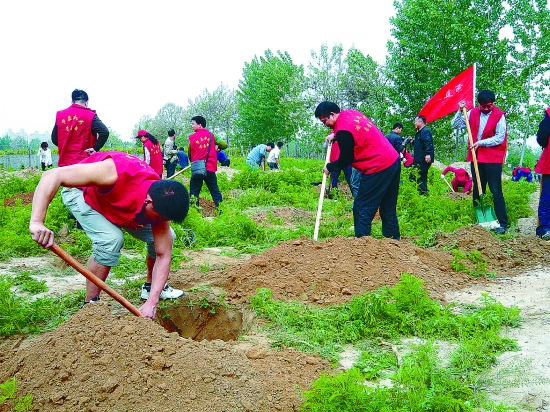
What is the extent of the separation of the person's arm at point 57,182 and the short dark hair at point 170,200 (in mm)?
368

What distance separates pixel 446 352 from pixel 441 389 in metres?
0.88

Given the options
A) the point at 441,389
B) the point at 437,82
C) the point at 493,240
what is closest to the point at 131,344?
the point at 441,389

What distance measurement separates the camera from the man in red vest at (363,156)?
5530mm

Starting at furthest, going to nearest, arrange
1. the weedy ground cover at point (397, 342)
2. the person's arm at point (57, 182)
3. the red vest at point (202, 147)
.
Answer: the red vest at point (202, 147) → the person's arm at point (57, 182) → the weedy ground cover at point (397, 342)

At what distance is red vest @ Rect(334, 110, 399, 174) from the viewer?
18.2ft

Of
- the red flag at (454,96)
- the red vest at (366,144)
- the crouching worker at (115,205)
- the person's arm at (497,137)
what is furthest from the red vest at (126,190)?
the red flag at (454,96)

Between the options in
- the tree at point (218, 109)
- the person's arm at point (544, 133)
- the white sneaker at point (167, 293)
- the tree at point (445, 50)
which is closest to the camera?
the white sneaker at point (167, 293)

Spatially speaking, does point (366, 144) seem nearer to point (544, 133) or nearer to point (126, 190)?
point (544, 133)

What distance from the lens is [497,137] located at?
6.83 metres

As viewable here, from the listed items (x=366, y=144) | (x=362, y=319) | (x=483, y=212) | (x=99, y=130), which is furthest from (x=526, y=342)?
(x=99, y=130)

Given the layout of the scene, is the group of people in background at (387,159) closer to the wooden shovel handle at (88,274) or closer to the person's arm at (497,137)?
the person's arm at (497,137)

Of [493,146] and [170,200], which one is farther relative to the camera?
[493,146]

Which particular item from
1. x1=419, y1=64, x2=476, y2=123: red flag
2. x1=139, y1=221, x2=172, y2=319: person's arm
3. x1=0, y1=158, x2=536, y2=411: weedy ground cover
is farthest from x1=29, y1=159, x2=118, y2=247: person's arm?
x1=419, y1=64, x2=476, y2=123: red flag

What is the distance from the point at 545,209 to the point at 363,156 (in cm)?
276
